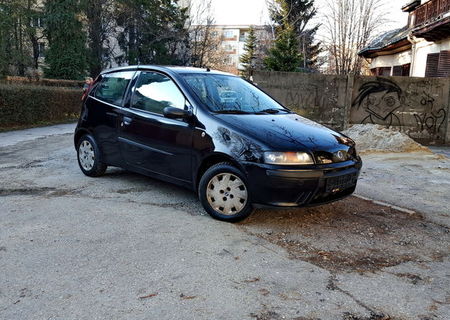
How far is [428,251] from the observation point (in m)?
3.98

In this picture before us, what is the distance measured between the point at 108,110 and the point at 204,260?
3202 mm

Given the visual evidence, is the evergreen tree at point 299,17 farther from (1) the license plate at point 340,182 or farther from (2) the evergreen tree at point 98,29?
(1) the license plate at point 340,182

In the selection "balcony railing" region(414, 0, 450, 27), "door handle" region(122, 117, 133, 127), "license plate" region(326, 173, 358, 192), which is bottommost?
"license plate" region(326, 173, 358, 192)

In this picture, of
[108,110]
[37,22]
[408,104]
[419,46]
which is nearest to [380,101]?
[408,104]

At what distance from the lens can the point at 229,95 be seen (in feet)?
17.1

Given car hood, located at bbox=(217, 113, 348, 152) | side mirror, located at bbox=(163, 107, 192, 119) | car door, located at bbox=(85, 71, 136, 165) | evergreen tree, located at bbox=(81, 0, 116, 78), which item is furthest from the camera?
evergreen tree, located at bbox=(81, 0, 116, 78)

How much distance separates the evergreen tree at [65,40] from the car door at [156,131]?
2869 centimetres

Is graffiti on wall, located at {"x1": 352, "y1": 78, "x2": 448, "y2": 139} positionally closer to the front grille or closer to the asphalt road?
the asphalt road

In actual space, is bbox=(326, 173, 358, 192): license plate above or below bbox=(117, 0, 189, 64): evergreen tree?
below

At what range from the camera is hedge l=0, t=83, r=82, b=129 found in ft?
42.6

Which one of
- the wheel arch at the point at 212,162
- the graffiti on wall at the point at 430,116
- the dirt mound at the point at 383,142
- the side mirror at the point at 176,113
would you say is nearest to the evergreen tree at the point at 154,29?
the graffiti on wall at the point at 430,116

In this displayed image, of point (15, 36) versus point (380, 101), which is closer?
point (380, 101)

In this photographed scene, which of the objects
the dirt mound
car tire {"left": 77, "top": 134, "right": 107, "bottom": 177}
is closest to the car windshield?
car tire {"left": 77, "top": 134, "right": 107, "bottom": 177}

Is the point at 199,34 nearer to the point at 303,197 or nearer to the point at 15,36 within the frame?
the point at 15,36
